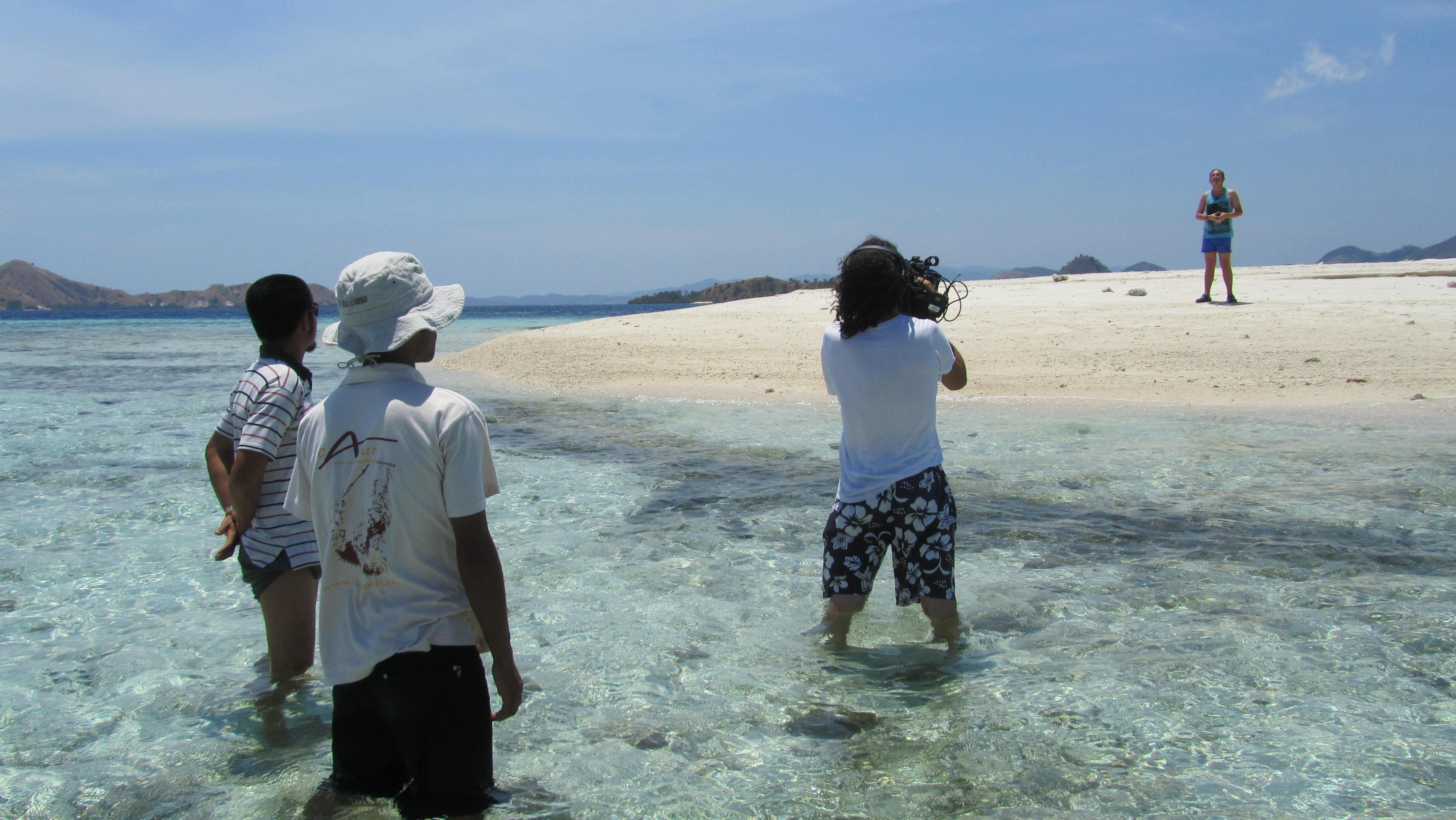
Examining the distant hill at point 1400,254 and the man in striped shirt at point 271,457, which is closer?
the man in striped shirt at point 271,457

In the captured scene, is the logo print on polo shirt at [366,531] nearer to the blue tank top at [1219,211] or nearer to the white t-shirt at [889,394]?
the white t-shirt at [889,394]

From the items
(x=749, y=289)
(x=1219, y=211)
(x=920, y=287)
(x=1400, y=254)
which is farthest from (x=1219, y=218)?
(x=749, y=289)

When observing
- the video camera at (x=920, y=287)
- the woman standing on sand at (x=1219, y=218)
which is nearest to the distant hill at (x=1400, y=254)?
the woman standing on sand at (x=1219, y=218)

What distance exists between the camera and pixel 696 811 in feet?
9.78

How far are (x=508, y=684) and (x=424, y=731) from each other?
8.8 inches

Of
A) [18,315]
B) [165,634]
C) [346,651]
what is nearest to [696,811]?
[346,651]

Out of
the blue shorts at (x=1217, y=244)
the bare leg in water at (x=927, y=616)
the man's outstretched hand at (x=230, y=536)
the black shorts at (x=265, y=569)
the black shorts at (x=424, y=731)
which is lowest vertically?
the bare leg in water at (x=927, y=616)

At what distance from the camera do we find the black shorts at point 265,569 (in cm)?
329

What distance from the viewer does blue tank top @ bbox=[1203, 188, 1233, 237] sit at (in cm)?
1405

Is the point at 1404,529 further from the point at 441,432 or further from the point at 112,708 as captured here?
the point at 112,708

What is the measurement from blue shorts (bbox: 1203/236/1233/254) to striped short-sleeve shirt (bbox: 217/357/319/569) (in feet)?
48.4

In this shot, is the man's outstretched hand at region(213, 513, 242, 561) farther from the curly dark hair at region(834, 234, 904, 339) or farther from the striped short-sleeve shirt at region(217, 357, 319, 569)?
the curly dark hair at region(834, 234, 904, 339)

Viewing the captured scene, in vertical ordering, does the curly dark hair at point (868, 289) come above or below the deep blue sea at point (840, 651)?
above

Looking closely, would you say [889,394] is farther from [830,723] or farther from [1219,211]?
[1219,211]
